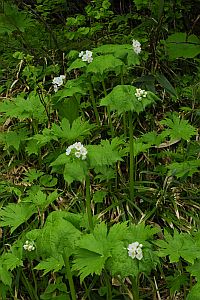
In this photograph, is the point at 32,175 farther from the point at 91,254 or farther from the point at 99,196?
the point at 91,254

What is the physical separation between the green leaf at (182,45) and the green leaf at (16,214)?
4.78ft

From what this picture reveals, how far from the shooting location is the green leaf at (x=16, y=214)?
261 cm

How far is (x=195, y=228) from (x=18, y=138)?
1.10 metres

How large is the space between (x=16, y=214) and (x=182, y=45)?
161 centimetres

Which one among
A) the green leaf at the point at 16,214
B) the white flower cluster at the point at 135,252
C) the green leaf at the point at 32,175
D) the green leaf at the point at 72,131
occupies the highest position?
the green leaf at the point at 72,131

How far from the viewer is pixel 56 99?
10.3ft

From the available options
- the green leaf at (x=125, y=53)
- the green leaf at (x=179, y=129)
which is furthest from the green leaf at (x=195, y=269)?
the green leaf at (x=125, y=53)

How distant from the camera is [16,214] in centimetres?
265

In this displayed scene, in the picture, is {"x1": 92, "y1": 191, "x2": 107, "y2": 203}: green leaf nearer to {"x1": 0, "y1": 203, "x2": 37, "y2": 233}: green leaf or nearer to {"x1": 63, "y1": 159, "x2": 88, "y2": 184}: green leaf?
{"x1": 0, "y1": 203, "x2": 37, "y2": 233}: green leaf

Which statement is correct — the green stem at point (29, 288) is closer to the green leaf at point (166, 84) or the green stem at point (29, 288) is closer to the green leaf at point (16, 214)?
the green leaf at point (16, 214)

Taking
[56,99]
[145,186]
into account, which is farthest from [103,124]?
[145,186]

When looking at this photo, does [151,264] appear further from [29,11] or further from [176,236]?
[29,11]

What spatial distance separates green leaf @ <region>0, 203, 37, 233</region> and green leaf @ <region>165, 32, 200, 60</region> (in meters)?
1.46

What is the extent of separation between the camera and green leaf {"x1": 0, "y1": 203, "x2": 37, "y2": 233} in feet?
8.55
